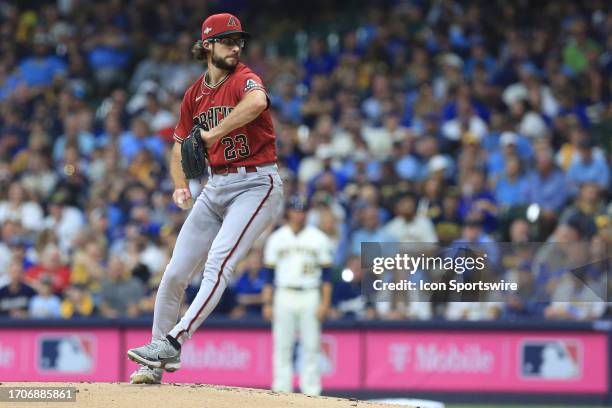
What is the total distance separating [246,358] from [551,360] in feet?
10.7

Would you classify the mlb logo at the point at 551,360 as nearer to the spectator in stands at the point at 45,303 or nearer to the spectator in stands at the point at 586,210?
the spectator in stands at the point at 586,210

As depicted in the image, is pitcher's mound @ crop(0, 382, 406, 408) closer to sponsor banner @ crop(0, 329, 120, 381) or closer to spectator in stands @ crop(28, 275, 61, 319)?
sponsor banner @ crop(0, 329, 120, 381)

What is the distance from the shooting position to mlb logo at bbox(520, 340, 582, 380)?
518 inches

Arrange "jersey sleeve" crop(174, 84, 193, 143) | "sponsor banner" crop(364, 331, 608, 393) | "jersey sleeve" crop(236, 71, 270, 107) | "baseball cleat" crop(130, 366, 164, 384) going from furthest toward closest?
1. "sponsor banner" crop(364, 331, 608, 393)
2. "jersey sleeve" crop(174, 84, 193, 143)
3. "baseball cleat" crop(130, 366, 164, 384)
4. "jersey sleeve" crop(236, 71, 270, 107)

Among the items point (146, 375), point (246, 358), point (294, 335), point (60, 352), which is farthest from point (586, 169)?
point (146, 375)

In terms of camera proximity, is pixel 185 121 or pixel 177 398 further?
pixel 185 121

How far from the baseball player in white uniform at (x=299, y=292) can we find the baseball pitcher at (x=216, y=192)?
5.14 m

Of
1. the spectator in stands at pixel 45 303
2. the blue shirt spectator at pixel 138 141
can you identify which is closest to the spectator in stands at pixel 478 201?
the blue shirt spectator at pixel 138 141

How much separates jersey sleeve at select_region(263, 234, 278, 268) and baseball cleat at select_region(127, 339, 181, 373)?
564 centimetres

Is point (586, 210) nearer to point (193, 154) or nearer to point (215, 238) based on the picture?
point (215, 238)

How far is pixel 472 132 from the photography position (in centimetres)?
1516

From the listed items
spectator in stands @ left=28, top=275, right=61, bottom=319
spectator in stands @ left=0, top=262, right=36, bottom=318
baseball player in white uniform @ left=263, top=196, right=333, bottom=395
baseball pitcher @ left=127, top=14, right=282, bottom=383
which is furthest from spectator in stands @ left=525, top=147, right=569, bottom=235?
baseball pitcher @ left=127, top=14, right=282, bottom=383

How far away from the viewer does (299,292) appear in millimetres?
12898

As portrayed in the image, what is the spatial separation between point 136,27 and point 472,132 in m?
5.99
